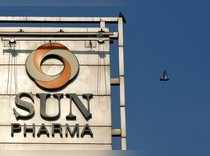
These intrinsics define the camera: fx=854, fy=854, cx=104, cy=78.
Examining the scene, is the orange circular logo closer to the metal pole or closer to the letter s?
the letter s

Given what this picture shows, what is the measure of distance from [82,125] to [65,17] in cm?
472

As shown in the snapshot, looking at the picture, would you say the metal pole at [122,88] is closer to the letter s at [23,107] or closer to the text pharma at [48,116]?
the text pharma at [48,116]

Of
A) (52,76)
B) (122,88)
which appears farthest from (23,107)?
(122,88)

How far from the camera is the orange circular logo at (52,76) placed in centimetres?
3344

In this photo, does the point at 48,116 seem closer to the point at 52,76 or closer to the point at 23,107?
the point at 23,107

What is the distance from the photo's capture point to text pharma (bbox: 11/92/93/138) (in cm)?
3269

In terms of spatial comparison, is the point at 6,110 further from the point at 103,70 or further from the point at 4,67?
the point at 103,70

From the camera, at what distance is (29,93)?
33312 mm

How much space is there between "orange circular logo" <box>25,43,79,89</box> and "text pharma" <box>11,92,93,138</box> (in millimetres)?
489

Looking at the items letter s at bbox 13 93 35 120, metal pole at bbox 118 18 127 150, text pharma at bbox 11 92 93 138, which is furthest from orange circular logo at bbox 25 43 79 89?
metal pole at bbox 118 18 127 150

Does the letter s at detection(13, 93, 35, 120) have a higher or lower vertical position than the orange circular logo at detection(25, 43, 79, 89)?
lower

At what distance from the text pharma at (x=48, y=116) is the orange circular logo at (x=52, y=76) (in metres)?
0.49

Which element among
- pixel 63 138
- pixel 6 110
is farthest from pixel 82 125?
pixel 6 110

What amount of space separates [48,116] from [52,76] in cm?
166
